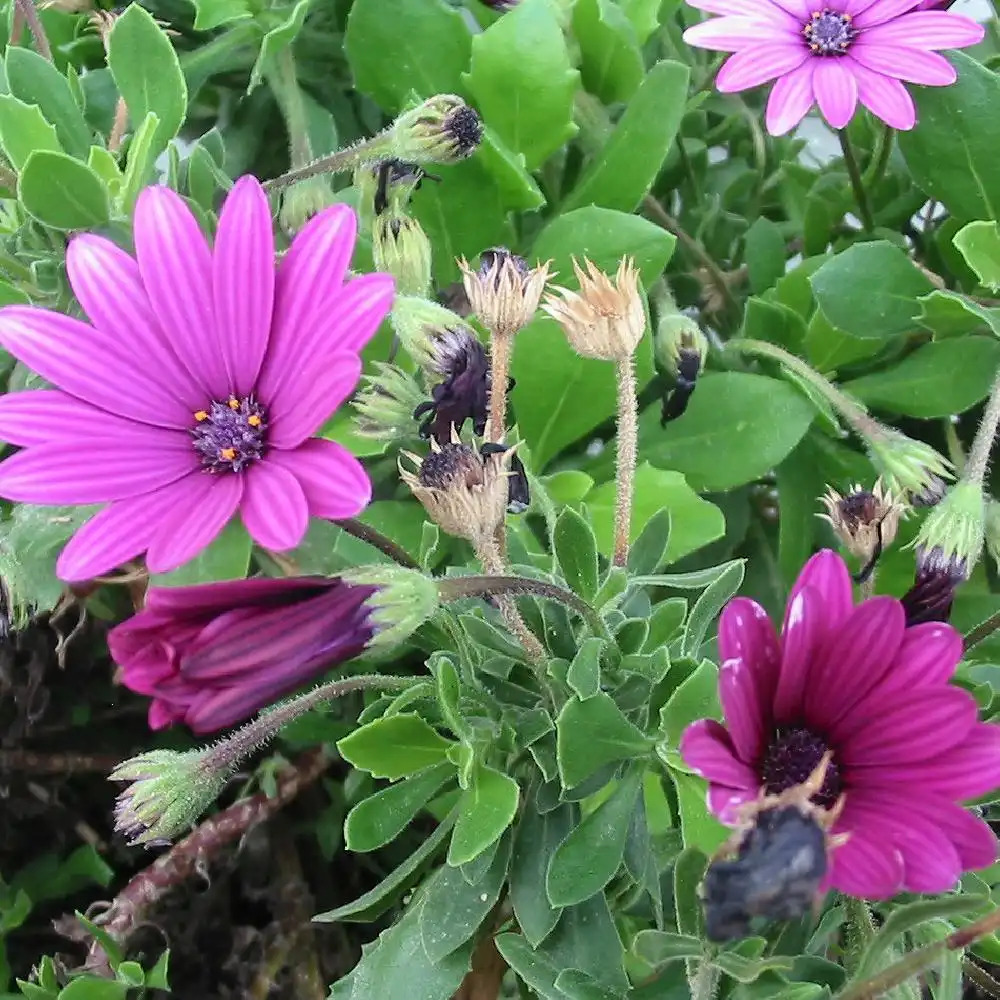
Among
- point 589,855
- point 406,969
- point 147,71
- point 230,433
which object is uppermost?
point 147,71

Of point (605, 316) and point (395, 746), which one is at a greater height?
point (605, 316)

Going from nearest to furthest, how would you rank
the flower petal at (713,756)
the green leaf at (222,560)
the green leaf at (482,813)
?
the flower petal at (713,756) < the green leaf at (482,813) < the green leaf at (222,560)

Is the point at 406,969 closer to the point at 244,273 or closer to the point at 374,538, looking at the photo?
the point at 374,538

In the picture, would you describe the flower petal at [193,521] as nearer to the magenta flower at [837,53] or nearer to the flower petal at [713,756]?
the flower petal at [713,756]

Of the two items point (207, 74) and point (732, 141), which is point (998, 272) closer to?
point (732, 141)

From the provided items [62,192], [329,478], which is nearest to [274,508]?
[329,478]

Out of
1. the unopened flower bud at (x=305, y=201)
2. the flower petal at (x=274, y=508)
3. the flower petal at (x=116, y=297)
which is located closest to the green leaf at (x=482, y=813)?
the flower petal at (x=274, y=508)
